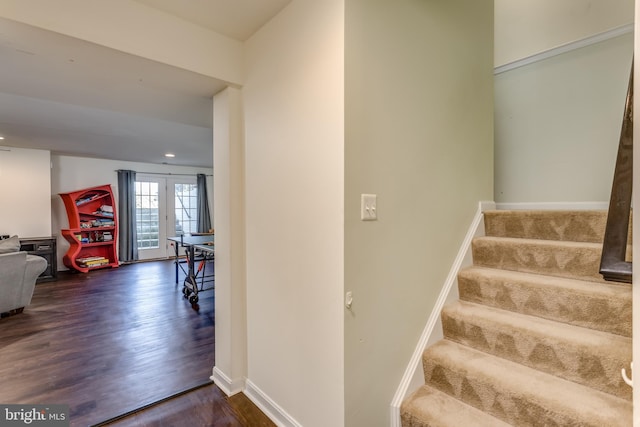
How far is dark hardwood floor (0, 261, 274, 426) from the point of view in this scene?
192cm

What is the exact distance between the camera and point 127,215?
22.5ft

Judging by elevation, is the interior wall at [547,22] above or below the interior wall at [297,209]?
above

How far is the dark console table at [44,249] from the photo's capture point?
17.1 ft

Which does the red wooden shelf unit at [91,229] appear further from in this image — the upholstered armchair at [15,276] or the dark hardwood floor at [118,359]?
the upholstered armchair at [15,276]

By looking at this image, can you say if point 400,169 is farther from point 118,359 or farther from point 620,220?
point 118,359

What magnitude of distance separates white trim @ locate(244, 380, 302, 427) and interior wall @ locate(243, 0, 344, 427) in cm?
3

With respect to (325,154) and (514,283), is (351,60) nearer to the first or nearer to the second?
(325,154)

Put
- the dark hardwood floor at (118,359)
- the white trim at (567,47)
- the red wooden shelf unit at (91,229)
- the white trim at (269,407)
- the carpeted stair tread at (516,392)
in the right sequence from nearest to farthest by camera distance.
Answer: the carpeted stair tread at (516,392) → the white trim at (269,407) → the dark hardwood floor at (118,359) → the white trim at (567,47) → the red wooden shelf unit at (91,229)

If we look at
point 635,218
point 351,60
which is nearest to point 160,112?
point 351,60

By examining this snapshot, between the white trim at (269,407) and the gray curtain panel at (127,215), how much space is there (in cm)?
622

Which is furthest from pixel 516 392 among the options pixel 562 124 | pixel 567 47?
pixel 567 47

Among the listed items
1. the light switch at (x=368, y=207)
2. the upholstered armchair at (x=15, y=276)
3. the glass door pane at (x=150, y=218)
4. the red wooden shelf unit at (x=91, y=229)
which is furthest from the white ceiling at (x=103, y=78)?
the glass door pane at (x=150, y=218)

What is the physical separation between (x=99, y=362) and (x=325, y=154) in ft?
8.91

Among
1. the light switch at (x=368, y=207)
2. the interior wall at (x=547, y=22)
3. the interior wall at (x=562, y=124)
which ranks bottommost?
the light switch at (x=368, y=207)
